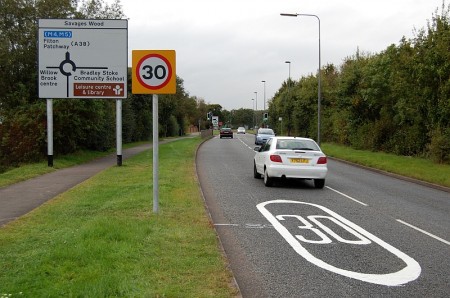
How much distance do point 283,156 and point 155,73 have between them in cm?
606

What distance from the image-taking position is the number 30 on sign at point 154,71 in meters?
Answer: 8.76

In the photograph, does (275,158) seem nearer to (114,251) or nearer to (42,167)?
(114,251)

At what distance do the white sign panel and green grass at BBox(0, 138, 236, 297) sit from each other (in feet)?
31.5

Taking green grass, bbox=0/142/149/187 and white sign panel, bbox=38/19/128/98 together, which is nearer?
green grass, bbox=0/142/149/187

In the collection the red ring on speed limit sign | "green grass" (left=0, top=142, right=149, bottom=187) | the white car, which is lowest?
"green grass" (left=0, top=142, right=149, bottom=187)

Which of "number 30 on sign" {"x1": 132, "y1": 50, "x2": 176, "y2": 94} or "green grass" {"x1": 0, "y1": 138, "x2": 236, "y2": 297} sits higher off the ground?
"number 30 on sign" {"x1": 132, "y1": 50, "x2": 176, "y2": 94}

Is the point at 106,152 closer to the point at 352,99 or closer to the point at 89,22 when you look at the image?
the point at 89,22

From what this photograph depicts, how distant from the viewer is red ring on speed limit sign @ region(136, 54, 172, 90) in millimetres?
8773

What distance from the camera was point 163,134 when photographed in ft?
199

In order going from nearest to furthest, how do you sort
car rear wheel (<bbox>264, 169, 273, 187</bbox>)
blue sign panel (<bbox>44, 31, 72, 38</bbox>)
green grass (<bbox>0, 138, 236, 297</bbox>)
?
green grass (<bbox>0, 138, 236, 297</bbox>)
car rear wheel (<bbox>264, 169, 273, 187</bbox>)
blue sign panel (<bbox>44, 31, 72, 38</bbox>)

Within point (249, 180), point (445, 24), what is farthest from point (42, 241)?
point (445, 24)

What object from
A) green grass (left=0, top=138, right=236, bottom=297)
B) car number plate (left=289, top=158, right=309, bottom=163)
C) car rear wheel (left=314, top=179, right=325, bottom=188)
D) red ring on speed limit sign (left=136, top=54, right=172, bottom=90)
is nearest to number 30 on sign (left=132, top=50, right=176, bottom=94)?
red ring on speed limit sign (left=136, top=54, right=172, bottom=90)

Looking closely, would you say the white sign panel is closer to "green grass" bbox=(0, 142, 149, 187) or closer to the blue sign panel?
the blue sign panel

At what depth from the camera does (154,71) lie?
8.81m
